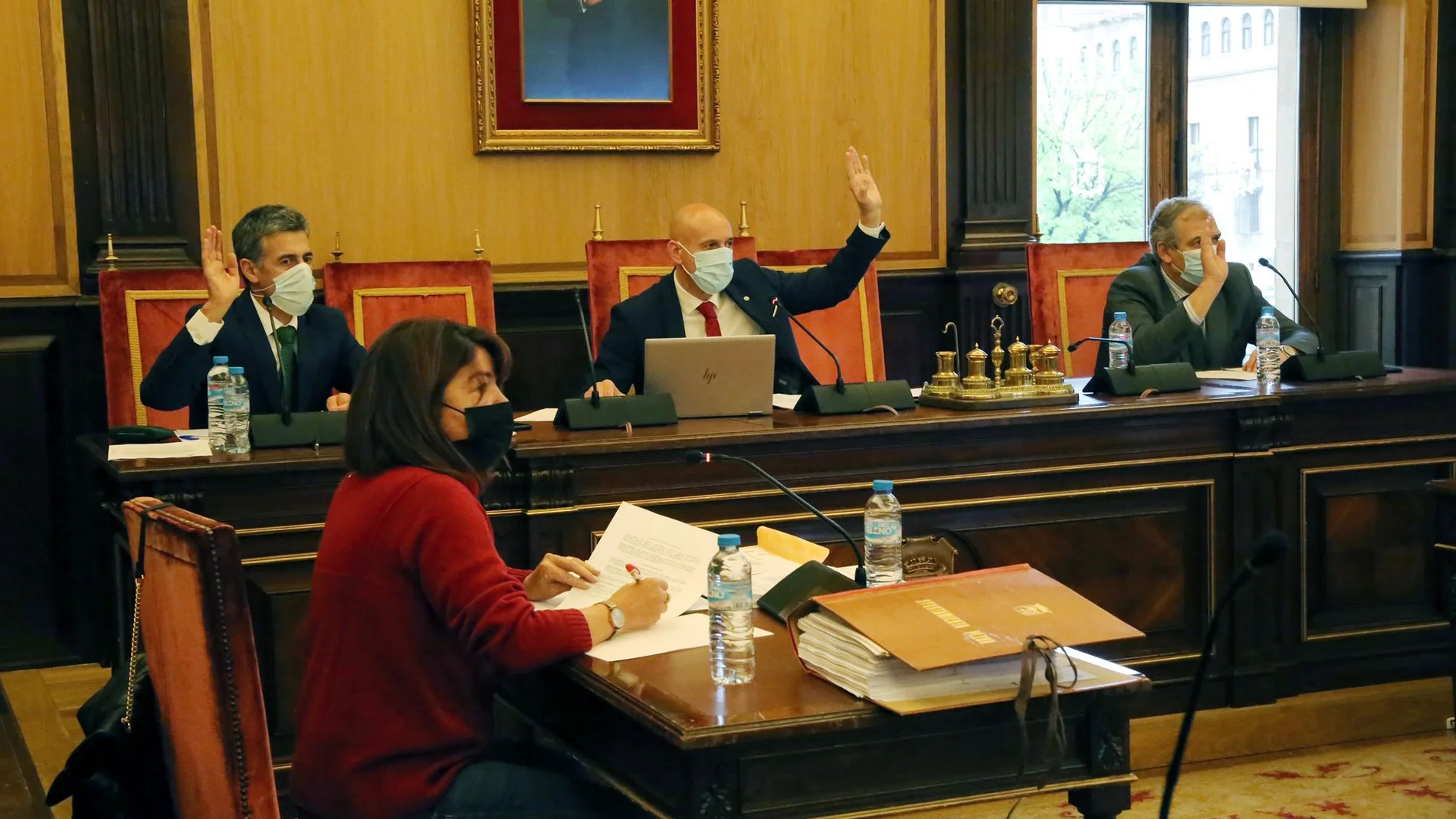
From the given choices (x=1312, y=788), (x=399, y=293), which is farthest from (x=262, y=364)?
(x=1312, y=788)

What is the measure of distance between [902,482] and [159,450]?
1.62 metres

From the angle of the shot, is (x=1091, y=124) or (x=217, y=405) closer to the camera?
(x=217, y=405)

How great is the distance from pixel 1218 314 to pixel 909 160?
153 cm

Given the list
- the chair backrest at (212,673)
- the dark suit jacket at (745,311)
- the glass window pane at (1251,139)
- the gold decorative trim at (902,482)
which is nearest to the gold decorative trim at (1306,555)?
the gold decorative trim at (902,482)

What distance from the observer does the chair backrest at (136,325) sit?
3.99 m

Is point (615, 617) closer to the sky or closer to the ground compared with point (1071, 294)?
closer to the ground

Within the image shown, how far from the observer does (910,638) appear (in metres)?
1.72

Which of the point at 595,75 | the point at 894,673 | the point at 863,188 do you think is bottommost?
the point at 894,673

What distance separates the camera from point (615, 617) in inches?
79.7

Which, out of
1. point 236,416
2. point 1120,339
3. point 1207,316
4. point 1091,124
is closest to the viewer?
point 236,416

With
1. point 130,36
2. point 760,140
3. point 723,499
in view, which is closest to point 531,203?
point 760,140

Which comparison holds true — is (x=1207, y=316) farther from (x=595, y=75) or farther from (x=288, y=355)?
(x=288, y=355)

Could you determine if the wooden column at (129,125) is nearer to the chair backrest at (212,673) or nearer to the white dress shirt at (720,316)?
the white dress shirt at (720,316)

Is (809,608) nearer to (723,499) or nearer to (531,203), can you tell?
(723,499)
